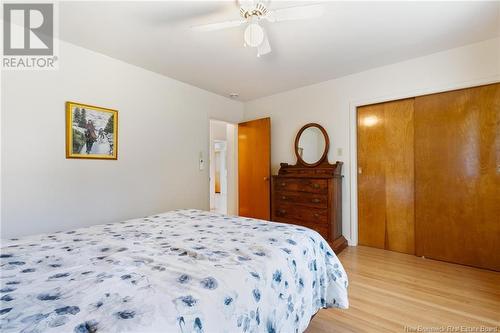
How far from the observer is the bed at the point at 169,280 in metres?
0.68

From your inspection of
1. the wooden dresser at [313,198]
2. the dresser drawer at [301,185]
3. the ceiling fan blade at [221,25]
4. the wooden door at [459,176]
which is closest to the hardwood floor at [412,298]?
the wooden door at [459,176]

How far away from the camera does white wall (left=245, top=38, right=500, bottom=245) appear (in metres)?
2.43

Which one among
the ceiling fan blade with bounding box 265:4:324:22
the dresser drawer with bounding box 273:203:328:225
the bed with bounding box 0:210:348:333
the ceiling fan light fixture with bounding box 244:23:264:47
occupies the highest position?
the ceiling fan blade with bounding box 265:4:324:22

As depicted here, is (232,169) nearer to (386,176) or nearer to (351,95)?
(351,95)

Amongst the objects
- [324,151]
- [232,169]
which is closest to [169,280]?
[324,151]

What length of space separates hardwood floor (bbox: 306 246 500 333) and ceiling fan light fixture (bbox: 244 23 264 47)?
204 cm

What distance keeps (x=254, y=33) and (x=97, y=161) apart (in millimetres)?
2079

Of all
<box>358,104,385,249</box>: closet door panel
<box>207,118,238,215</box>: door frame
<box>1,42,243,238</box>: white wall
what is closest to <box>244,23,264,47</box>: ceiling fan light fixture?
<box>1,42,243,238</box>: white wall

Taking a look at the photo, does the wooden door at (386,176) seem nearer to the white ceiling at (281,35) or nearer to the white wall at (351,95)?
the white wall at (351,95)

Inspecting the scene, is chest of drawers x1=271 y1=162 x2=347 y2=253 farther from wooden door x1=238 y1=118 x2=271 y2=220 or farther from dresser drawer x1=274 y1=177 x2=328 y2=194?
wooden door x1=238 y1=118 x2=271 y2=220

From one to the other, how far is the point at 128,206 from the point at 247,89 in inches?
94.5

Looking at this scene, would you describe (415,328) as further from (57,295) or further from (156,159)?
(156,159)

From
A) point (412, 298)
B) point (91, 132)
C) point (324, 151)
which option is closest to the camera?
point (412, 298)

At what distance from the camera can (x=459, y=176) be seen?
2.52 m
